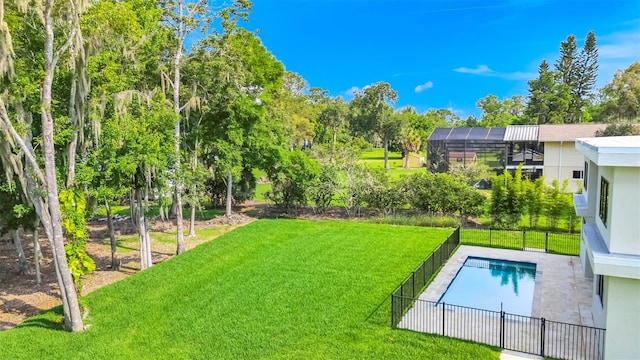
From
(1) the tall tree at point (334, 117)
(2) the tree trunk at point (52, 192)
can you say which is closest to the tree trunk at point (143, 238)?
(2) the tree trunk at point (52, 192)

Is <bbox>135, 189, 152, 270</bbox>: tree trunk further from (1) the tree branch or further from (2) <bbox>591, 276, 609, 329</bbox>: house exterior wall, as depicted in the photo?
(2) <bbox>591, 276, 609, 329</bbox>: house exterior wall

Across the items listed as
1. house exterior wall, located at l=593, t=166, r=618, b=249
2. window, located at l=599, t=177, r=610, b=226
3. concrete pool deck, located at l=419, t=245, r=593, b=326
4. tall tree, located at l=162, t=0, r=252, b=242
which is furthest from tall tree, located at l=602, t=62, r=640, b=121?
tall tree, located at l=162, t=0, r=252, b=242

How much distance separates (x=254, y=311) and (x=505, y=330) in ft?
20.9

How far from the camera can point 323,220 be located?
77.8 ft

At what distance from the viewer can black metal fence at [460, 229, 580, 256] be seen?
58.3 ft

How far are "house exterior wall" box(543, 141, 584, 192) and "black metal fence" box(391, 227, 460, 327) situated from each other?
1623 centimetres

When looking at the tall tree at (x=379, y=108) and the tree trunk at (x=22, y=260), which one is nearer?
the tree trunk at (x=22, y=260)

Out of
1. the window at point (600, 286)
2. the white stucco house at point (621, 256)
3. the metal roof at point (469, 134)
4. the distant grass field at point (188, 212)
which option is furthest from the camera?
the metal roof at point (469, 134)

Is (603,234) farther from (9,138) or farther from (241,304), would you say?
(9,138)

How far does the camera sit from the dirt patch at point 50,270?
13.1 metres

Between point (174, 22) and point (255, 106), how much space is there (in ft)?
21.2

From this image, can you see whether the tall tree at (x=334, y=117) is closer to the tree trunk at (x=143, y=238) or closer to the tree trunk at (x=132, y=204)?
the tree trunk at (x=132, y=204)

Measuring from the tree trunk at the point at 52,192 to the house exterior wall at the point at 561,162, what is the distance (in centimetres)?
2866

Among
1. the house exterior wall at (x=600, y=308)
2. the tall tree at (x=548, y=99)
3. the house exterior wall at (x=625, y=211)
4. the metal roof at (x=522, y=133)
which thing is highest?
the tall tree at (x=548, y=99)
